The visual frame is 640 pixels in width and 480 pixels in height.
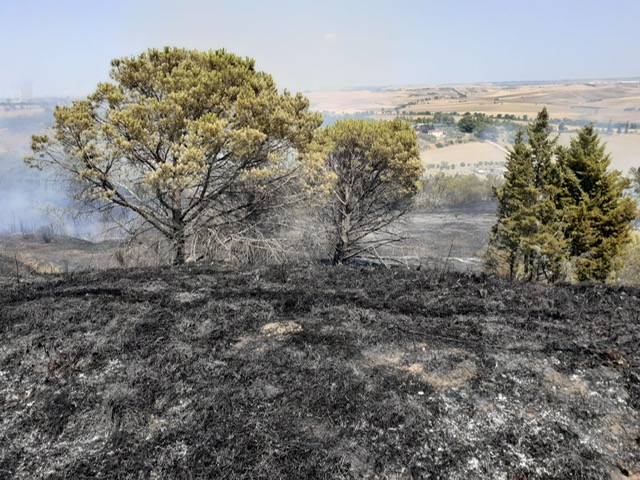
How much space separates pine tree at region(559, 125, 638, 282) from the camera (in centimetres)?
1561

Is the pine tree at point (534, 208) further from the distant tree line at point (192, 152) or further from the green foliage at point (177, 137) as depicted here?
the green foliage at point (177, 137)

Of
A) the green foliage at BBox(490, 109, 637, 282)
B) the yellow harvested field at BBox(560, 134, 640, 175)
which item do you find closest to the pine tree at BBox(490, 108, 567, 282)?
the green foliage at BBox(490, 109, 637, 282)

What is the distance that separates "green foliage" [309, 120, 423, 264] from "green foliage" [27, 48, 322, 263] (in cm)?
356

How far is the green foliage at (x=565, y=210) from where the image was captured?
15633 millimetres

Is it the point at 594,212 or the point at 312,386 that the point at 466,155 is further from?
the point at 312,386

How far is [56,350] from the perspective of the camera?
10.7 ft

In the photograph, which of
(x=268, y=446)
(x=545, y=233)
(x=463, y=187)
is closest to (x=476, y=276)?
(x=268, y=446)

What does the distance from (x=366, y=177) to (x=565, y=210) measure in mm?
8206

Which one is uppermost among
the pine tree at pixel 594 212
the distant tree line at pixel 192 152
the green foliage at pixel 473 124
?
the green foliage at pixel 473 124

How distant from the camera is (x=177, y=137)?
8.28 metres

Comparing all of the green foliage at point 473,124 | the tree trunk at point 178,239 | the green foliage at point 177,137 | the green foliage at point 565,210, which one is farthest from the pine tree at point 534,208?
the green foliage at point 473,124

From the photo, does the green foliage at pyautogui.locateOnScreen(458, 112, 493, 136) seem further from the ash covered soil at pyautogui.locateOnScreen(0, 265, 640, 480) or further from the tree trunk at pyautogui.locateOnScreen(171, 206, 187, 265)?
the ash covered soil at pyautogui.locateOnScreen(0, 265, 640, 480)

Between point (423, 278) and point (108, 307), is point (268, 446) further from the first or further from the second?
point (423, 278)

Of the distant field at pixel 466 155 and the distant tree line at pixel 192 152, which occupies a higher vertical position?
the distant tree line at pixel 192 152
